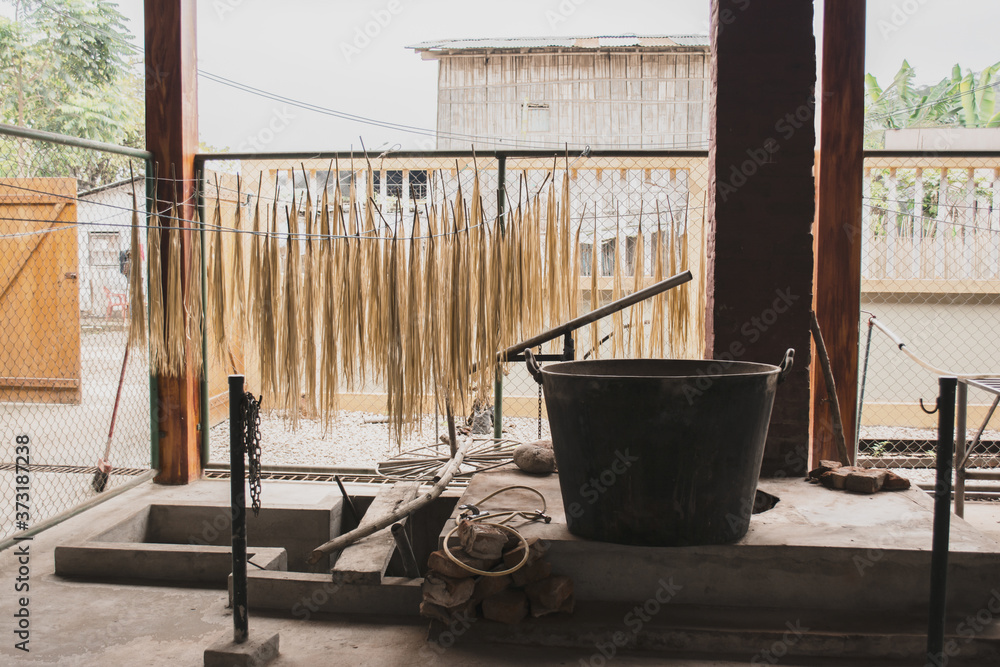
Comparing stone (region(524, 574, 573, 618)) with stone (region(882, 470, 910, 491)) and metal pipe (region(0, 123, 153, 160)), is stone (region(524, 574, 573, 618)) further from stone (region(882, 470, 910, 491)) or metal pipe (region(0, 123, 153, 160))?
metal pipe (region(0, 123, 153, 160))

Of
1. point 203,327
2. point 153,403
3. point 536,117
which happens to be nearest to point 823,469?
point 203,327

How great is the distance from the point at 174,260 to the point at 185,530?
1.47 meters

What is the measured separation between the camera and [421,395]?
3551 mm

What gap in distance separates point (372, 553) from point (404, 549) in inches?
7.0

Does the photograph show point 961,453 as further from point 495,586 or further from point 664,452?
point 495,586

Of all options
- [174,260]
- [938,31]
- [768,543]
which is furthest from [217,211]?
[938,31]

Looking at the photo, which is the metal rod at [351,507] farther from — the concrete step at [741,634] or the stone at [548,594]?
→ the stone at [548,594]

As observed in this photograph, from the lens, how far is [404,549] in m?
2.91

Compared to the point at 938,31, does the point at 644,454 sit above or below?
below

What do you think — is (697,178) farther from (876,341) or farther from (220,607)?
(220,607)

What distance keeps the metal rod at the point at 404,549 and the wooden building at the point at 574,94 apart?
7467mm

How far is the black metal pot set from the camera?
222cm

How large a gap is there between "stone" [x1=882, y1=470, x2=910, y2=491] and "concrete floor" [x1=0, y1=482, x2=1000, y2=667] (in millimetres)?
1148

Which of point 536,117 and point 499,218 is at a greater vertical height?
point 536,117
